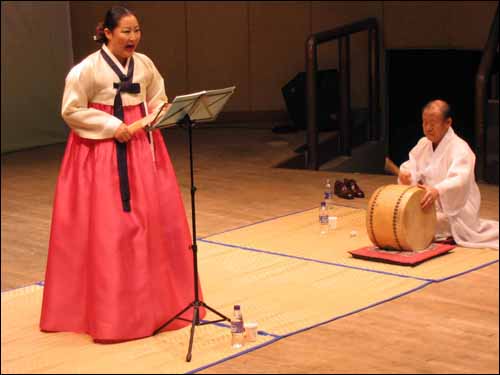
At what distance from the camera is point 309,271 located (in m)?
5.26

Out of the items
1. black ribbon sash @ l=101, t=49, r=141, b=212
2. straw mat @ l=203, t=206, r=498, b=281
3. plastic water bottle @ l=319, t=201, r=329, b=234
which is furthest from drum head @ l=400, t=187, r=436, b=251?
black ribbon sash @ l=101, t=49, r=141, b=212

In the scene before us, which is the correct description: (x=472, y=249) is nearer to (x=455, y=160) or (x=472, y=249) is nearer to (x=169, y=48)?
(x=455, y=160)

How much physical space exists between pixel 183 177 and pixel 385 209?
3.12 metres

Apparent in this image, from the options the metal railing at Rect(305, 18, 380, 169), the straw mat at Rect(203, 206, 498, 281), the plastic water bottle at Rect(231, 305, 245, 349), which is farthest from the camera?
the metal railing at Rect(305, 18, 380, 169)

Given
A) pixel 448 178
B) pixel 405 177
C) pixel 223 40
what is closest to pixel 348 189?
pixel 405 177

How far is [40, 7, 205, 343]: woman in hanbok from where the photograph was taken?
13.9ft

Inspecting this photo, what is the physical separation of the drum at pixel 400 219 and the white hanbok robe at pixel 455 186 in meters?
0.16

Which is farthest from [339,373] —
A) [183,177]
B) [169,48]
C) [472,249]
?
[169,48]

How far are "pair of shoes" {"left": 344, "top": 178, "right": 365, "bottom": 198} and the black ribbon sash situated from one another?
10.3 ft

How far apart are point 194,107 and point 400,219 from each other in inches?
67.0

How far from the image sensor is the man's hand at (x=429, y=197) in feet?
17.9

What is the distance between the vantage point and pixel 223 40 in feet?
35.1

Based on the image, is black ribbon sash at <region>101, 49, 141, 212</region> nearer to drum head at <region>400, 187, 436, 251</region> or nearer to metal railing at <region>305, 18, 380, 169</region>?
drum head at <region>400, 187, 436, 251</region>

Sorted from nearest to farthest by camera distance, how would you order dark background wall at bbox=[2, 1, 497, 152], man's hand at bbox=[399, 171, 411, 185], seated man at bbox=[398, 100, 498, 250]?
1. seated man at bbox=[398, 100, 498, 250]
2. man's hand at bbox=[399, 171, 411, 185]
3. dark background wall at bbox=[2, 1, 497, 152]
